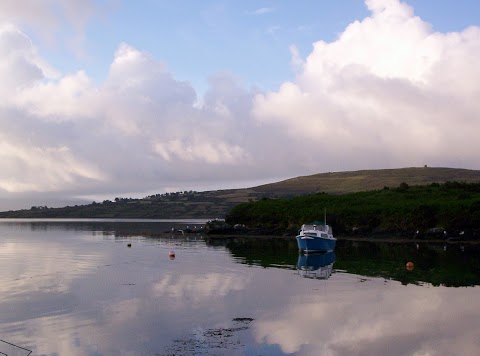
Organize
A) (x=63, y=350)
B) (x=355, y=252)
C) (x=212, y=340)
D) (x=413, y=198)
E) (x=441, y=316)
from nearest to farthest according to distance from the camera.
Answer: (x=63, y=350)
(x=212, y=340)
(x=441, y=316)
(x=355, y=252)
(x=413, y=198)

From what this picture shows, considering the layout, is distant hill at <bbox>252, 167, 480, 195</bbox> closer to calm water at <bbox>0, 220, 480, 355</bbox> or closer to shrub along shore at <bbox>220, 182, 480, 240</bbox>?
shrub along shore at <bbox>220, 182, 480, 240</bbox>

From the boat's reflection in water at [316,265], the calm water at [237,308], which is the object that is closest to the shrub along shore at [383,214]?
the boat's reflection in water at [316,265]

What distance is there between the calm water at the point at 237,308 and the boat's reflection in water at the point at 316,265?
14 centimetres

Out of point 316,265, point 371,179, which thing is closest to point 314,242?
point 316,265

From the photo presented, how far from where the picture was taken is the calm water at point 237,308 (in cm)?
1702

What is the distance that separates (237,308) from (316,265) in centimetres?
1933

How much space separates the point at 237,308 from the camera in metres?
22.9

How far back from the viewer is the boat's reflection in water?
35.4 m

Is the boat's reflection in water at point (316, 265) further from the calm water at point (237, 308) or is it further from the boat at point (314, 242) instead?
the boat at point (314, 242)

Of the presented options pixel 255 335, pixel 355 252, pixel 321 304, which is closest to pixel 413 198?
pixel 355 252

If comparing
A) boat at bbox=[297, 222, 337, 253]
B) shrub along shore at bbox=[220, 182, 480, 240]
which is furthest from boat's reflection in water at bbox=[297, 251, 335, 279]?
shrub along shore at bbox=[220, 182, 480, 240]

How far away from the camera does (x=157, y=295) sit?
2605 cm

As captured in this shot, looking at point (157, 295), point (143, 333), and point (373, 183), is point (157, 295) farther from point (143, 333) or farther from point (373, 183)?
point (373, 183)

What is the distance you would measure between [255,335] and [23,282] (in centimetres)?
1710
